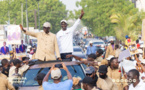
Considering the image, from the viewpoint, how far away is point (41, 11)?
89.8m

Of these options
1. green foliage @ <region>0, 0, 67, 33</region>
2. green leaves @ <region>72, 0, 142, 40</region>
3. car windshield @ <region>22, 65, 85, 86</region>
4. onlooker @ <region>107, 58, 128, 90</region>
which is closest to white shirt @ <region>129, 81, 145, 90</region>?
onlooker @ <region>107, 58, 128, 90</region>

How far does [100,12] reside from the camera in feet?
138

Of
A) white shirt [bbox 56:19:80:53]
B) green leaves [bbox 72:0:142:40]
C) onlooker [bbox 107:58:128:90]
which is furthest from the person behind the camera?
green leaves [bbox 72:0:142:40]

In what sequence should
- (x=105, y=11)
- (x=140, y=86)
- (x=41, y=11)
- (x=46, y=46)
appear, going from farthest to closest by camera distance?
(x=41, y=11) < (x=105, y=11) < (x=46, y=46) < (x=140, y=86)

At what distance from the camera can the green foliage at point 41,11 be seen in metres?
89.5

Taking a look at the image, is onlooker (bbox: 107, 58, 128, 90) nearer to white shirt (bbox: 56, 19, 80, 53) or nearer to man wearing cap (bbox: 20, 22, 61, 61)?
man wearing cap (bbox: 20, 22, 61, 61)

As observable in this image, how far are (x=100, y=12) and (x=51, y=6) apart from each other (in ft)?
173

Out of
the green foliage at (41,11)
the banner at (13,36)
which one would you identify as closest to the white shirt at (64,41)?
the banner at (13,36)

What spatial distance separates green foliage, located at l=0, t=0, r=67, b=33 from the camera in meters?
89.5

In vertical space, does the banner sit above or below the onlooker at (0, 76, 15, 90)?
above

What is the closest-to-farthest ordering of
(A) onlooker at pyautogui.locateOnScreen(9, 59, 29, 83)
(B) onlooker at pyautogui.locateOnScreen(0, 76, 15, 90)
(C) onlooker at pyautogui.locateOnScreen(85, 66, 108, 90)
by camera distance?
(C) onlooker at pyautogui.locateOnScreen(85, 66, 108, 90) < (B) onlooker at pyautogui.locateOnScreen(0, 76, 15, 90) < (A) onlooker at pyautogui.locateOnScreen(9, 59, 29, 83)

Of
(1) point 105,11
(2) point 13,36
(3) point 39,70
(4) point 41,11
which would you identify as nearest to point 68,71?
(3) point 39,70

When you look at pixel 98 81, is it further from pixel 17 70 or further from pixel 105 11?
pixel 105 11

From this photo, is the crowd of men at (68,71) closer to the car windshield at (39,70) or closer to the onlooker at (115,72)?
the onlooker at (115,72)
